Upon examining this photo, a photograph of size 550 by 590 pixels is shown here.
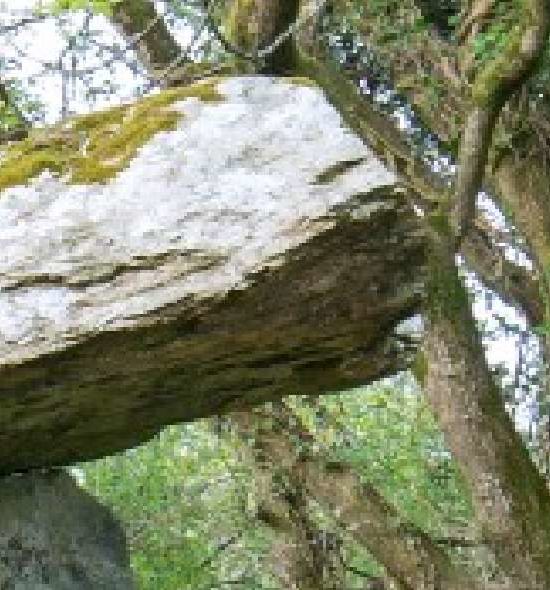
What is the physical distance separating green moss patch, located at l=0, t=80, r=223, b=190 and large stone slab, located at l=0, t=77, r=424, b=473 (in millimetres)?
50

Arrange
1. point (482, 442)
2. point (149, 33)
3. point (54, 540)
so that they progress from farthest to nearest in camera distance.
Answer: point (149, 33)
point (482, 442)
point (54, 540)

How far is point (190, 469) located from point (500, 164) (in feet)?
12.7

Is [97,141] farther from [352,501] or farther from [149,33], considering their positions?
[149,33]

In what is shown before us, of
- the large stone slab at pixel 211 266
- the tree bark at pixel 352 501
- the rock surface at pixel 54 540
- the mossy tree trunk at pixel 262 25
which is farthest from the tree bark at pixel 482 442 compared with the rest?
the large stone slab at pixel 211 266

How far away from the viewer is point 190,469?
11203 mm

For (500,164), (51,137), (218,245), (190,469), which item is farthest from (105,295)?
(190,469)

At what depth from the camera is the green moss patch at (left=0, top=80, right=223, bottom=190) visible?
151 inches

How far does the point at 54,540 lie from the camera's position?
14.5ft

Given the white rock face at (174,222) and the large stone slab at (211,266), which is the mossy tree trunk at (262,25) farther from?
the white rock face at (174,222)

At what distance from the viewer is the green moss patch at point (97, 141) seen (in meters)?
3.84

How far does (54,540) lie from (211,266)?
1465 millimetres

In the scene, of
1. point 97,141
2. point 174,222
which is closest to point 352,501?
point 97,141

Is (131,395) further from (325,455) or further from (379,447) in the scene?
(379,447)

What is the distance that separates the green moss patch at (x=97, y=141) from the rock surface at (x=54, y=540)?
108 centimetres
